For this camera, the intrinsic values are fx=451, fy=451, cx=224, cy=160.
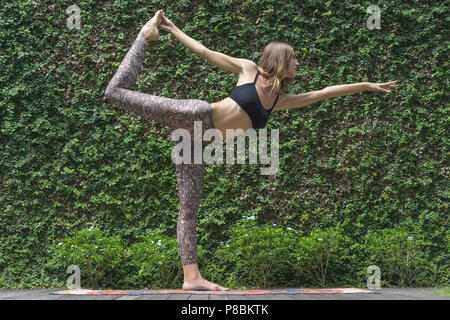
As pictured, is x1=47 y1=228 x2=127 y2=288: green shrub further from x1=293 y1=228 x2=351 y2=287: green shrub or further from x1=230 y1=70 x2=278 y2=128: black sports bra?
x1=230 y1=70 x2=278 y2=128: black sports bra

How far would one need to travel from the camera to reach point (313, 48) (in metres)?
4.71

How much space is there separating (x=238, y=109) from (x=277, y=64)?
0.40 meters

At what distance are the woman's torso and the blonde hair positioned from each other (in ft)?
0.14

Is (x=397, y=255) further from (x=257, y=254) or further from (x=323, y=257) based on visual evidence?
(x=257, y=254)

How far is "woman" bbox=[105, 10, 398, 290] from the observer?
2820mm

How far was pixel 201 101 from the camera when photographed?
2.90m

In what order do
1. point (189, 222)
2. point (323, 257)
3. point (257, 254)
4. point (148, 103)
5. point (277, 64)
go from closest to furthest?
1. point (148, 103)
2. point (277, 64)
3. point (189, 222)
4. point (257, 254)
5. point (323, 257)

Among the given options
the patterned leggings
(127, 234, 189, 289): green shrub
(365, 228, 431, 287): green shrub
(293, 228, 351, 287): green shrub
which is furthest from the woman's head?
(365, 228, 431, 287): green shrub

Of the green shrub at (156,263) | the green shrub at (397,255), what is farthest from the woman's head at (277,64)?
the green shrub at (397,255)

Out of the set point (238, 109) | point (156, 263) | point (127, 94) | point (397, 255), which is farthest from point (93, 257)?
point (397, 255)

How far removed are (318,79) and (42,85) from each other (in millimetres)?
2890

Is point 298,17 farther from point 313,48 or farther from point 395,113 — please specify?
point 395,113

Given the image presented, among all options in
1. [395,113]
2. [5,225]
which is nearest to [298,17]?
[395,113]

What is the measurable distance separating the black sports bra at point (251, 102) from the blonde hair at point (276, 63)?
0.13m
